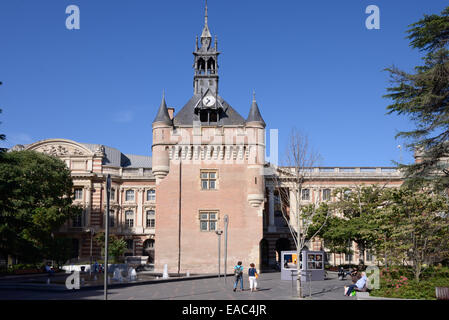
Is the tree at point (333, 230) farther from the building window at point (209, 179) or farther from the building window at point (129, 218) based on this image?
the building window at point (129, 218)

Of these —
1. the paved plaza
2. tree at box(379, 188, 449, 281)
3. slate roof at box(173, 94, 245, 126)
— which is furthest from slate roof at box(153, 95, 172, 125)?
tree at box(379, 188, 449, 281)

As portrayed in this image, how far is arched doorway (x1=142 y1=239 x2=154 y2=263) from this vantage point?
208 ft

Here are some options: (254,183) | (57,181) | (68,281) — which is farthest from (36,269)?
(254,183)

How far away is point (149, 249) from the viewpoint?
6384 centimetres

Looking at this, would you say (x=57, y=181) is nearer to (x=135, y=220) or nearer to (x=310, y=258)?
(x=135, y=220)

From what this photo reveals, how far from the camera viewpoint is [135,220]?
64500 mm

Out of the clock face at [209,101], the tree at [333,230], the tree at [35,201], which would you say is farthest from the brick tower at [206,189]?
the tree at [35,201]

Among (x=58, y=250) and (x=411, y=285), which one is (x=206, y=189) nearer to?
(x=58, y=250)

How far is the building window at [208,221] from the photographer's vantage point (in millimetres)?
42250

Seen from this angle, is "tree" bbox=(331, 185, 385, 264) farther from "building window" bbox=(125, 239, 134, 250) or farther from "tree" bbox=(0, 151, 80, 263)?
Result: "building window" bbox=(125, 239, 134, 250)

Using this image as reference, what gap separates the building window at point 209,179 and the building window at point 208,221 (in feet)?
7.51

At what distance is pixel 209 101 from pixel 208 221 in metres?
11.2

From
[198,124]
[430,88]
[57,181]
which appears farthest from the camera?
[57,181]

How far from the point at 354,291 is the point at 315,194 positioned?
129 feet
